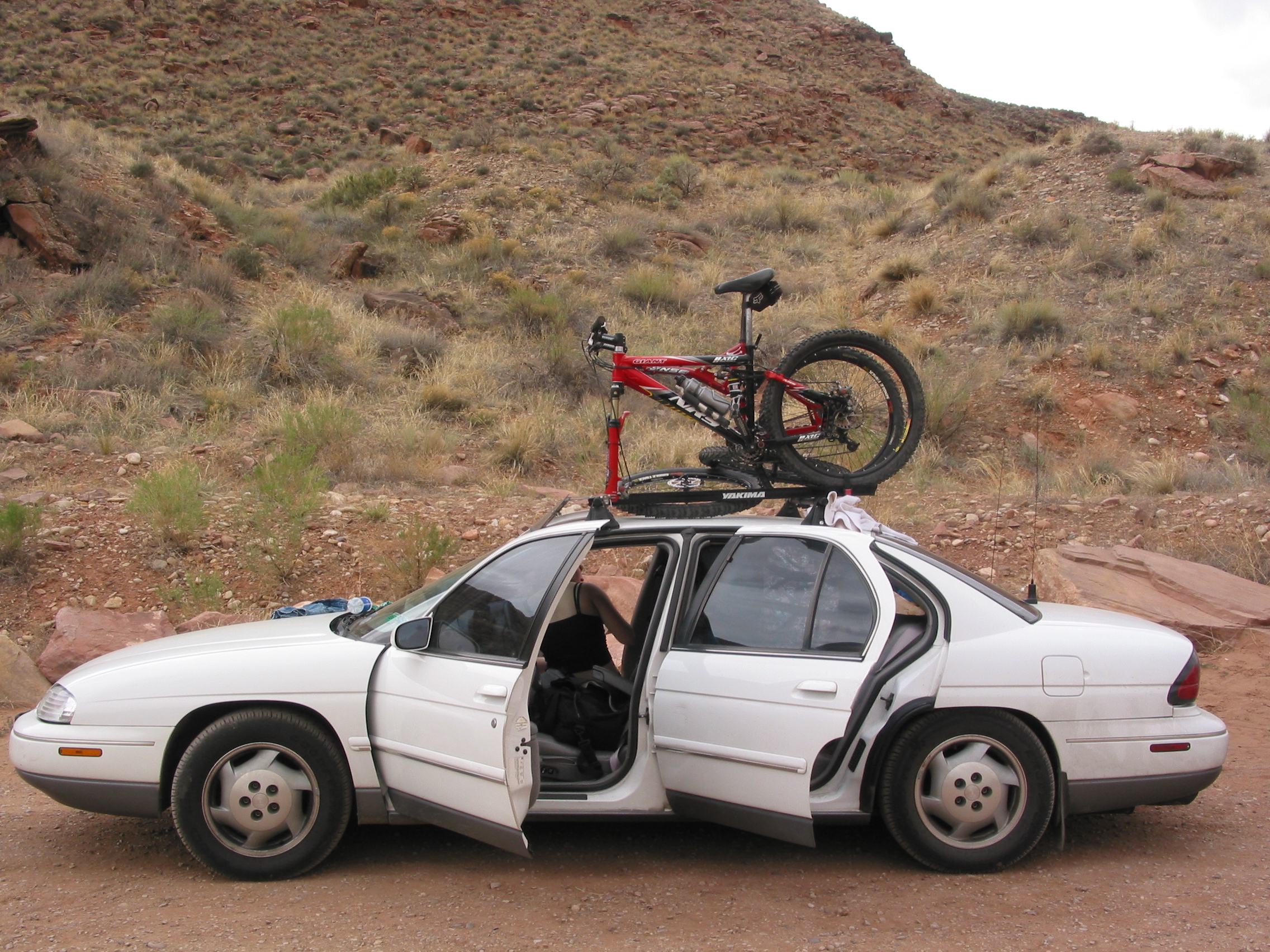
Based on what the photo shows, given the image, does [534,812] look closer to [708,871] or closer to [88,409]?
[708,871]

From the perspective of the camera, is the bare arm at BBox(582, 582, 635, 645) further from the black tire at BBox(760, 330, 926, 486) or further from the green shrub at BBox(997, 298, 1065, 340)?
the green shrub at BBox(997, 298, 1065, 340)

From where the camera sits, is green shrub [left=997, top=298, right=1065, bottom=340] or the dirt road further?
green shrub [left=997, top=298, right=1065, bottom=340]

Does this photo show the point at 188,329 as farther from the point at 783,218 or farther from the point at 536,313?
the point at 783,218

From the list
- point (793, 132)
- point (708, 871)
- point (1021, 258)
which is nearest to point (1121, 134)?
point (1021, 258)

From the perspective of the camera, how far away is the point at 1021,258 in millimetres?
18984

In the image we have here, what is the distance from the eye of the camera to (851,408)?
5.68 meters

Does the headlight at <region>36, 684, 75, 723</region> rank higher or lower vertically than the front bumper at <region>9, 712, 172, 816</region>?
higher

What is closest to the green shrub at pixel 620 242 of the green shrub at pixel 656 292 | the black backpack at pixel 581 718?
the green shrub at pixel 656 292

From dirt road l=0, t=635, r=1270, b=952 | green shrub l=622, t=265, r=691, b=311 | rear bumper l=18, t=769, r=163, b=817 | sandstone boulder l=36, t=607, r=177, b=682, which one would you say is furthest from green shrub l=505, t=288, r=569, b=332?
rear bumper l=18, t=769, r=163, b=817

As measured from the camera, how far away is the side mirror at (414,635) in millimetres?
3900

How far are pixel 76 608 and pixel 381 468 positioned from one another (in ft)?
12.2

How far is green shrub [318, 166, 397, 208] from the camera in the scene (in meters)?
24.4

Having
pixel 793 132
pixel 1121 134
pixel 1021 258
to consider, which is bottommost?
pixel 1021 258

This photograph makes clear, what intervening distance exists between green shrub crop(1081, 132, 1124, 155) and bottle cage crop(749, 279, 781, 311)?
21055mm
